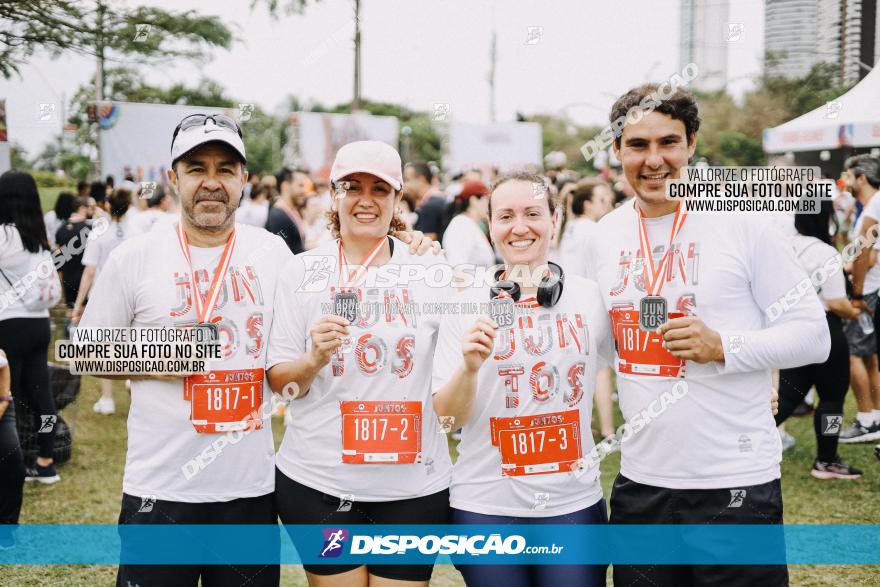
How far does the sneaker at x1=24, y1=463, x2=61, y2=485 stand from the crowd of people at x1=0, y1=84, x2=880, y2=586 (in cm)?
370

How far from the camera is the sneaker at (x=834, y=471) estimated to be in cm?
552

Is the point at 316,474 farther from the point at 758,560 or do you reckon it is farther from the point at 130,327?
the point at 758,560

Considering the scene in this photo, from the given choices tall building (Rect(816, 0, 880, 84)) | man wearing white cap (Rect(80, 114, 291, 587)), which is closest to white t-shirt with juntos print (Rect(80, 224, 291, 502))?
man wearing white cap (Rect(80, 114, 291, 587))

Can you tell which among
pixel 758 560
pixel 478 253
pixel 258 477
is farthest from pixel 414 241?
pixel 478 253

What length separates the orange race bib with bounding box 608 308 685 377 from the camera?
7.88ft

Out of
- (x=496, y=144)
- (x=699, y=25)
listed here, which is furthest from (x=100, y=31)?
(x=496, y=144)

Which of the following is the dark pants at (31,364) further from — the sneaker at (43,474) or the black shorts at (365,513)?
the black shorts at (365,513)

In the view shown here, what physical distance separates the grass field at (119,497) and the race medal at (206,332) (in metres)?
2.16

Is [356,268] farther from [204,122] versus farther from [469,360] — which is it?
[204,122]

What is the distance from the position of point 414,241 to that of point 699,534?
4.65 feet

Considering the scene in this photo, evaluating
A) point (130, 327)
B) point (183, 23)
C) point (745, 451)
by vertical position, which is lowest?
point (745, 451)

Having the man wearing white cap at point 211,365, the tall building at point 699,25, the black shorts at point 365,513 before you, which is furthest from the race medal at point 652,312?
the tall building at point 699,25

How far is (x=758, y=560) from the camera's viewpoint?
7.61 ft

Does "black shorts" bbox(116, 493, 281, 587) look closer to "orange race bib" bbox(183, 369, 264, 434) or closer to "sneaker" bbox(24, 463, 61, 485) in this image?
"orange race bib" bbox(183, 369, 264, 434)
